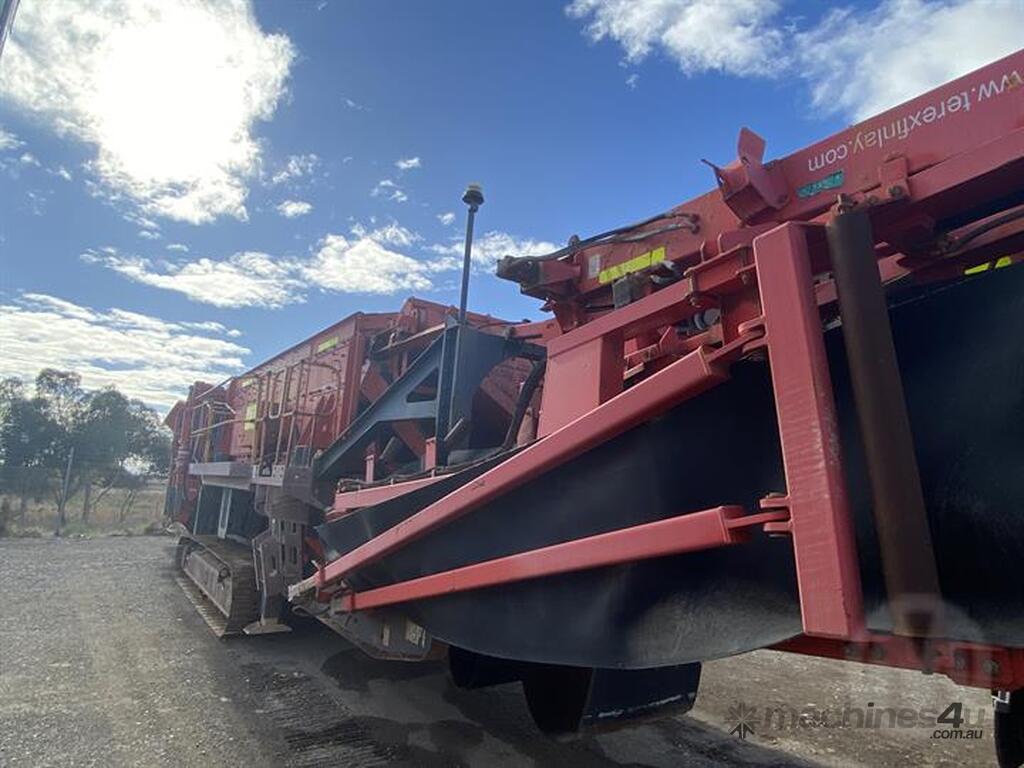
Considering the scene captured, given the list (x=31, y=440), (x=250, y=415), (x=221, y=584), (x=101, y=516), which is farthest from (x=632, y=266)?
(x=31, y=440)

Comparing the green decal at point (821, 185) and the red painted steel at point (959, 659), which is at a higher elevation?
the green decal at point (821, 185)

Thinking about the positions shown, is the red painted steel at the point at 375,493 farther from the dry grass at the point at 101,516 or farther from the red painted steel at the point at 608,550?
the dry grass at the point at 101,516

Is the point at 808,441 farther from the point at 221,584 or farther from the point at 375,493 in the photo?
the point at 221,584

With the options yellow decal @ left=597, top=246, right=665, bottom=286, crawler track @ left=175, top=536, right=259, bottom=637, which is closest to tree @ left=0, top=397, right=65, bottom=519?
crawler track @ left=175, top=536, right=259, bottom=637

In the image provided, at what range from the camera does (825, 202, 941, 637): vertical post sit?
1.62m

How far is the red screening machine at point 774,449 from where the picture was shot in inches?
68.2

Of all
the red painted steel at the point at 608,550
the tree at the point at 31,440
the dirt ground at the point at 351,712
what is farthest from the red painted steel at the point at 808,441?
the tree at the point at 31,440

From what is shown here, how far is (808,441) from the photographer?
1.74 meters

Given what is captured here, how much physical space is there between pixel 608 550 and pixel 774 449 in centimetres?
65

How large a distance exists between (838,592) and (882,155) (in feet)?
4.60

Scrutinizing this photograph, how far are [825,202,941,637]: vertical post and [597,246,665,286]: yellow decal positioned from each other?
0.94 m

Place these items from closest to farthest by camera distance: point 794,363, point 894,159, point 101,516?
point 794,363 < point 894,159 < point 101,516

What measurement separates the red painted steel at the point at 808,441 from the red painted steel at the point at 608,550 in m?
0.13
